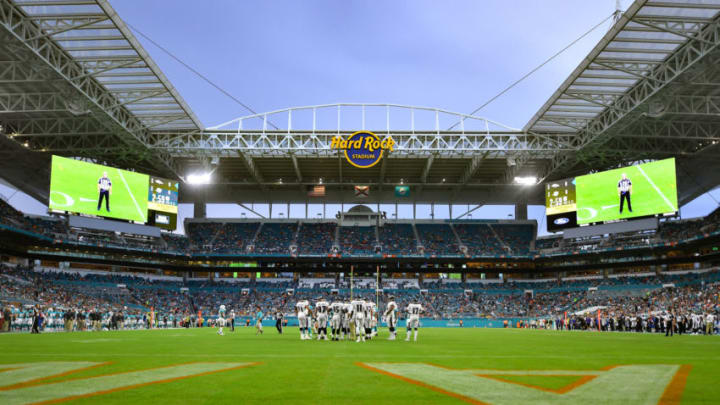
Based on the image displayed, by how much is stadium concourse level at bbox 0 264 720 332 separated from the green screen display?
8.57 m

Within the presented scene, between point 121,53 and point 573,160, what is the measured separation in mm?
38785

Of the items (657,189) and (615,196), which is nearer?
(657,189)

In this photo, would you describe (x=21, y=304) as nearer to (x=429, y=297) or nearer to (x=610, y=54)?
(x=429, y=297)

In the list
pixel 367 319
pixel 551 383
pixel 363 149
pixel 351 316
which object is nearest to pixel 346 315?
pixel 351 316

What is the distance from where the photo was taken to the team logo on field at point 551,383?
7062 millimetres

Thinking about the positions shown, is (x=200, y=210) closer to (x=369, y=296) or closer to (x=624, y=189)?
(x=369, y=296)

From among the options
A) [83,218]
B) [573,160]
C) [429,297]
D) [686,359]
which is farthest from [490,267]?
[686,359]

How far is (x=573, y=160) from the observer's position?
163 feet

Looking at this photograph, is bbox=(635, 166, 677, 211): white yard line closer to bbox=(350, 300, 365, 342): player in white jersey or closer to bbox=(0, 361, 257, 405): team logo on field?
bbox=(350, 300, 365, 342): player in white jersey

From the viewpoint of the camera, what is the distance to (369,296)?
63312 mm

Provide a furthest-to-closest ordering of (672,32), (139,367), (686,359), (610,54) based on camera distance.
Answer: (610,54) → (672,32) → (686,359) → (139,367)

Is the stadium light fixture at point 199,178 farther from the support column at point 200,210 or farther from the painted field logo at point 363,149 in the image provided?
the support column at point 200,210

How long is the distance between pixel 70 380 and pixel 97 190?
4370 cm

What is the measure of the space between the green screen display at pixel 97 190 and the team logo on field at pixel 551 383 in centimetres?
4265
